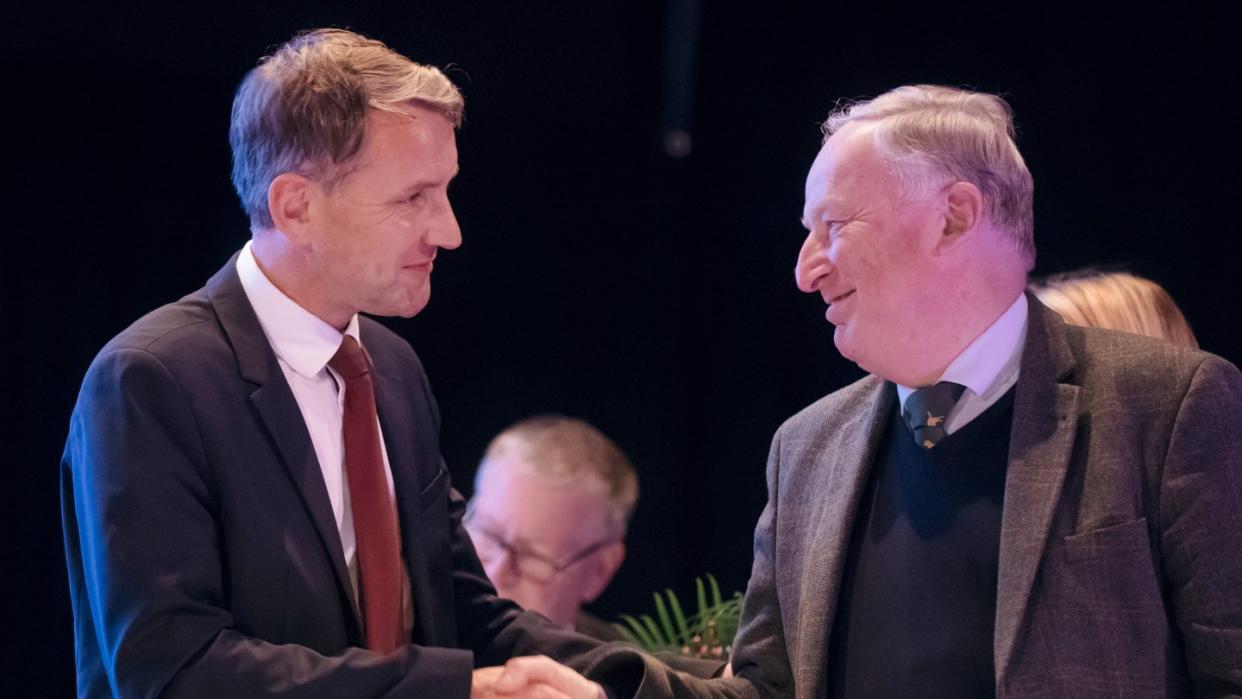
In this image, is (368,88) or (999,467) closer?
(999,467)

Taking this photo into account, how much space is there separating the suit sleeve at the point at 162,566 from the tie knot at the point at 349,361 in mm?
296

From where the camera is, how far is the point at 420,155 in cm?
251

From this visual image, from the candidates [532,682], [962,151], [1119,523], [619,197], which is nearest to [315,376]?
[532,682]

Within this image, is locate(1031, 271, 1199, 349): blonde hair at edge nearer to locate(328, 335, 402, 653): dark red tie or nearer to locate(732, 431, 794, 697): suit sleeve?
locate(732, 431, 794, 697): suit sleeve

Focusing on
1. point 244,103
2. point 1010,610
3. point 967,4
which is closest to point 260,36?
point 244,103

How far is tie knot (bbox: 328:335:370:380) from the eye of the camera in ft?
8.09

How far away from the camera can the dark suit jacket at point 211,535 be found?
2.14m

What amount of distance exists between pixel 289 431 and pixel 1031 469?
1112 mm

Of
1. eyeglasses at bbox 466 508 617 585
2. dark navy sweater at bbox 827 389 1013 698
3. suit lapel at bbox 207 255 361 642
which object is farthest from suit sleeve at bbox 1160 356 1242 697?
eyeglasses at bbox 466 508 617 585

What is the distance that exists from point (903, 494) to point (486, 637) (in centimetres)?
80

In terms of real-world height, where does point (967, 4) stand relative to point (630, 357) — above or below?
above

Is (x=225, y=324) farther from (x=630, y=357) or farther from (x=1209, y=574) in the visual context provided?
(x=630, y=357)

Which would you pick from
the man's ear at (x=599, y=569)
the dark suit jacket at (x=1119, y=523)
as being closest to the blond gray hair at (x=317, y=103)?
the dark suit jacket at (x=1119, y=523)

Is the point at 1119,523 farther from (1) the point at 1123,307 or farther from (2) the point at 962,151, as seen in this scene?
(1) the point at 1123,307
